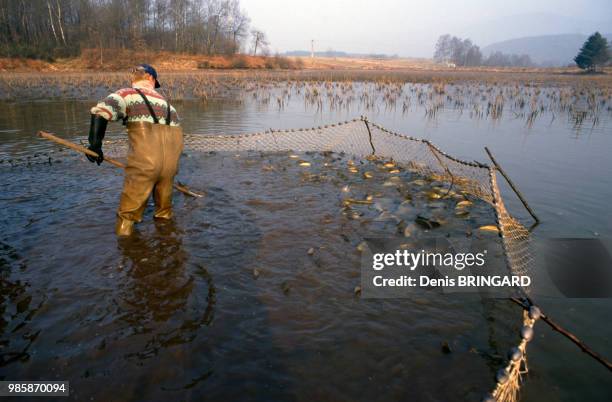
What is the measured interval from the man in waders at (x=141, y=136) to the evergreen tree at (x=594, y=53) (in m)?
74.0

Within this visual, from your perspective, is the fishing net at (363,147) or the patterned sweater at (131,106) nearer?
the patterned sweater at (131,106)

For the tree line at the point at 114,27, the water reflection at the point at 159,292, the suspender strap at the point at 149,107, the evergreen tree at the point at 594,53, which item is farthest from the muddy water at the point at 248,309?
the evergreen tree at the point at 594,53

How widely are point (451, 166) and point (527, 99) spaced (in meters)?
20.3

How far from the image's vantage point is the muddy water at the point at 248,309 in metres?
3.29

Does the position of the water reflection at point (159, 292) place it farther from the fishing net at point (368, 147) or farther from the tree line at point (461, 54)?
the tree line at point (461, 54)

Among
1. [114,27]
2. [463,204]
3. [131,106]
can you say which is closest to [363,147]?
[463,204]

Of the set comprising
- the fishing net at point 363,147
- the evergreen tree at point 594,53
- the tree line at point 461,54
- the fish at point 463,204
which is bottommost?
the fish at point 463,204

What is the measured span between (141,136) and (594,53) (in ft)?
248

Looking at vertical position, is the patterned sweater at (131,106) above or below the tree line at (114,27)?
below

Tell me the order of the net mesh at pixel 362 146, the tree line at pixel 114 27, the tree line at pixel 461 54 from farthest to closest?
the tree line at pixel 461 54 < the tree line at pixel 114 27 < the net mesh at pixel 362 146

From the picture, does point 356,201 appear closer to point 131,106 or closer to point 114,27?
point 131,106

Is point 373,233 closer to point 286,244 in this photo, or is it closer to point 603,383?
point 286,244

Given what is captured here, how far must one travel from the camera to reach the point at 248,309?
4.20 meters
